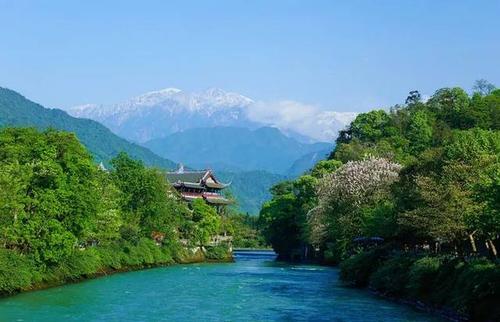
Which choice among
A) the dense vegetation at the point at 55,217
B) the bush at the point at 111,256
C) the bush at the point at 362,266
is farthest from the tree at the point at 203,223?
the bush at the point at 362,266

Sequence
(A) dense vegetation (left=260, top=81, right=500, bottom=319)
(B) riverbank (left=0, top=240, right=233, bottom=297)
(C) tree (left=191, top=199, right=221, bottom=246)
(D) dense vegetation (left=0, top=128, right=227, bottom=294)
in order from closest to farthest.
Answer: (A) dense vegetation (left=260, top=81, right=500, bottom=319), (B) riverbank (left=0, top=240, right=233, bottom=297), (D) dense vegetation (left=0, top=128, right=227, bottom=294), (C) tree (left=191, top=199, right=221, bottom=246)

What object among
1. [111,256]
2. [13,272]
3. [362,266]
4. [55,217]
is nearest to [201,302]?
[13,272]

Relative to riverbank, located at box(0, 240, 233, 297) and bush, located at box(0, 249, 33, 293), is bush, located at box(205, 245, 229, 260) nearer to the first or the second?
riverbank, located at box(0, 240, 233, 297)

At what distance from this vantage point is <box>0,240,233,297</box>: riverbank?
39.6 metres

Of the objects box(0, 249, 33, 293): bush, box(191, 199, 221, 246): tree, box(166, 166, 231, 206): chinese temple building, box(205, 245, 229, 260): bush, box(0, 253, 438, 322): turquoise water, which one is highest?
box(166, 166, 231, 206): chinese temple building

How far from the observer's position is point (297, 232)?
102 meters

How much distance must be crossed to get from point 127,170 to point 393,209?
115 ft

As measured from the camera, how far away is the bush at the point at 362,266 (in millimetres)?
50500

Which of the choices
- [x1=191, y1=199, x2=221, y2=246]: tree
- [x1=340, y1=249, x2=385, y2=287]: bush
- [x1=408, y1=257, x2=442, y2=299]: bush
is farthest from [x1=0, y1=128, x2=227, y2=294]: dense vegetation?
[x1=408, y1=257, x2=442, y2=299]: bush

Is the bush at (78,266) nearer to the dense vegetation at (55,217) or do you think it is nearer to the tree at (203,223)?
the dense vegetation at (55,217)

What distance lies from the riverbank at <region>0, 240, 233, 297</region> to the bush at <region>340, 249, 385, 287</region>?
20.2 metres

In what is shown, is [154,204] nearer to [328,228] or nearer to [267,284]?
[328,228]

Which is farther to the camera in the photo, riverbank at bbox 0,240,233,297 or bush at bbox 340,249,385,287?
bush at bbox 340,249,385,287

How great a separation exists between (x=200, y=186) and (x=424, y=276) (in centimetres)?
7121
